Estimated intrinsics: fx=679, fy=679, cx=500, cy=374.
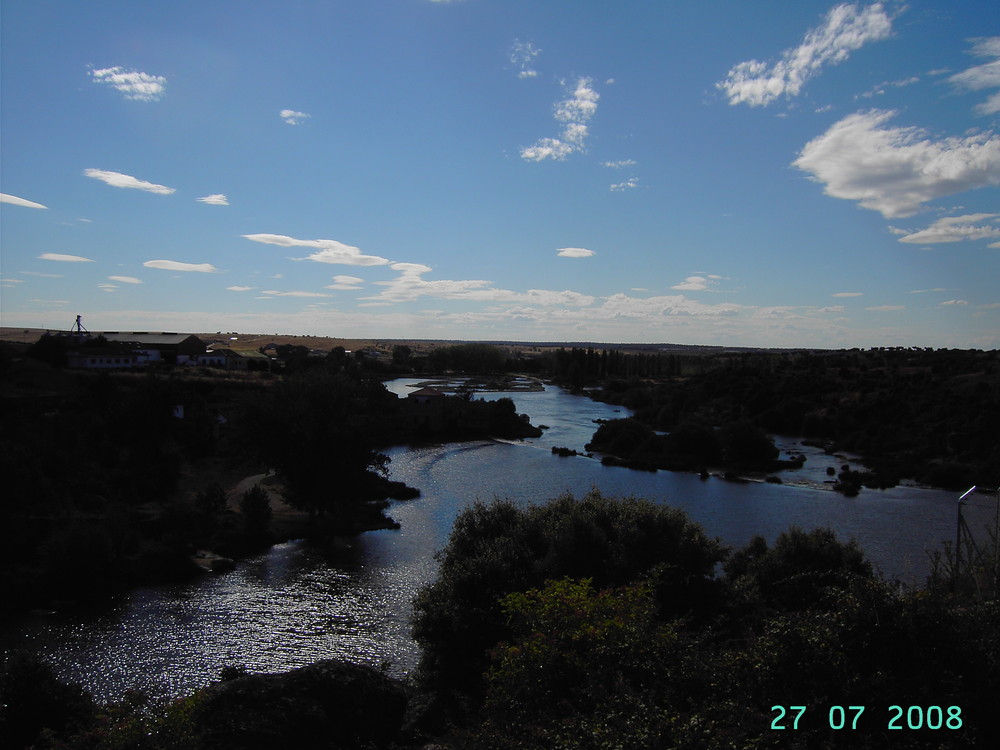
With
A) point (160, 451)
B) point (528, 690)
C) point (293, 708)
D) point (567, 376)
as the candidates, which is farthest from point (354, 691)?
point (567, 376)

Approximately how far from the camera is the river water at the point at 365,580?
62.3 ft

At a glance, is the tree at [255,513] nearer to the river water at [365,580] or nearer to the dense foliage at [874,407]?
the river water at [365,580]

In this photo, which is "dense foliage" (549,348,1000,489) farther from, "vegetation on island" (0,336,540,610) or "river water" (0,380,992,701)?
"vegetation on island" (0,336,540,610)

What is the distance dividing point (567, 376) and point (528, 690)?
382 ft

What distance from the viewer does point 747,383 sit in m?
86.4

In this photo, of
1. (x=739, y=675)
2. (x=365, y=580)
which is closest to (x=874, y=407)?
(x=365, y=580)

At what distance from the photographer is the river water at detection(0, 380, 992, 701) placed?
1899 centimetres

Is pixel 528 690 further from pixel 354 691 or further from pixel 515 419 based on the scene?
pixel 515 419
